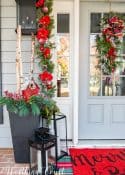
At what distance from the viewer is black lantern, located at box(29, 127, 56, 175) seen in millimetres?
3312

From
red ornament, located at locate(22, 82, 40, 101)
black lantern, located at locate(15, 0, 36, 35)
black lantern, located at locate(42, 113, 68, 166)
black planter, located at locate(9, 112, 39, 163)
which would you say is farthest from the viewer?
black lantern, located at locate(15, 0, 36, 35)

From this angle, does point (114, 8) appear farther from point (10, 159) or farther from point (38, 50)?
point (10, 159)

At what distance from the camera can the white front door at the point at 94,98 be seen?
14.3 ft

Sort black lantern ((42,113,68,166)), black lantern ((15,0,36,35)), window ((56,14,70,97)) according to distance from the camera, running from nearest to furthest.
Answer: black lantern ((42,113,68,166)) → black lantern ((15,0,36,35)) → window ((56,14,70,97))

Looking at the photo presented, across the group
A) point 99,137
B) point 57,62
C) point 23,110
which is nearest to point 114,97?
point 99,137

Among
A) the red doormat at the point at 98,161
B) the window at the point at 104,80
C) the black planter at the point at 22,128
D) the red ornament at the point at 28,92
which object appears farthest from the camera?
the window at the point at 104,80

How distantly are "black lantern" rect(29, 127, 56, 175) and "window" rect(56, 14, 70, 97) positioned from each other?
1049mm

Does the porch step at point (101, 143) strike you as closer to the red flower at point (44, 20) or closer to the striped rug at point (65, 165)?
the striped rug at point (65, 165)

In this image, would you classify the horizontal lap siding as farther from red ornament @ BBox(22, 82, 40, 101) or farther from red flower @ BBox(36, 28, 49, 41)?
red ornament @ BBox(22, 82, 40, 101)

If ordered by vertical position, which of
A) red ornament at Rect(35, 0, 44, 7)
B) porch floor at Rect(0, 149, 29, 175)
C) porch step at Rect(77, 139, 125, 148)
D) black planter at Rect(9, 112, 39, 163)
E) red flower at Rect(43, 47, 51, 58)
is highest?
red ornament at Rect(35, 0, 44, 7)

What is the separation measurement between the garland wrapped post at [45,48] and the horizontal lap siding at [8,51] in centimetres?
22

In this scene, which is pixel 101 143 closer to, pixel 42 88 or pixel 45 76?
pixel 42 88

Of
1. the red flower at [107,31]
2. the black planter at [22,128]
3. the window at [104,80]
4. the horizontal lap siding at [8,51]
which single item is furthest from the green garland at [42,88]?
the red flower at [107,31]

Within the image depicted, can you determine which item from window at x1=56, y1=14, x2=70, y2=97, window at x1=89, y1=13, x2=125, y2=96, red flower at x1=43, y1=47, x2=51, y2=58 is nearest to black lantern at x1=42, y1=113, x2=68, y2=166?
window at x1=56, y1=14, x2=70, y2=97
